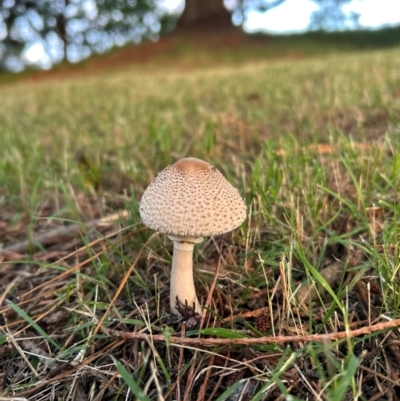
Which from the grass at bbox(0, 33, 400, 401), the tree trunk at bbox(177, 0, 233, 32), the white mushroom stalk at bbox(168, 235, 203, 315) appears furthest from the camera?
the tree trunk at bbox(177, 0, 233, 32)

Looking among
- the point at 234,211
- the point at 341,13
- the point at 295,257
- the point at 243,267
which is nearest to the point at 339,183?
the point at 295,257

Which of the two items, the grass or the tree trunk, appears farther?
the tree trunk

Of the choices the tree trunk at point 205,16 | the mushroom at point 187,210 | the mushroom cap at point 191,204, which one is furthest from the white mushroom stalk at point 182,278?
the tree trunk at point 205,16

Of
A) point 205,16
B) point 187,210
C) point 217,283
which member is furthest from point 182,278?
point 205,16

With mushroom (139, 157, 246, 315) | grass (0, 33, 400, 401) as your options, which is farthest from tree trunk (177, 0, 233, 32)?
mushroom (139, 157, 246, 315)

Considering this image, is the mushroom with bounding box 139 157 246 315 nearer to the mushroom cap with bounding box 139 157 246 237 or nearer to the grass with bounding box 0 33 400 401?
the mushroom cap with bounding box 139 157 246 237

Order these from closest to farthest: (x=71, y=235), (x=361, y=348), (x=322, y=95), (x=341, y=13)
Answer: (x=361, y=348)
(x=71, y=235)
(x=322, y=95)
(x=341, y=13)

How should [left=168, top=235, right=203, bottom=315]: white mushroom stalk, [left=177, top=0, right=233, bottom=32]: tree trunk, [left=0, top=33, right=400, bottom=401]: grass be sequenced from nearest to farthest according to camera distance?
[left=0, top=33, right=400, bottom=401]: grass < [left=168, top=235, right=203, bottom=315]: white mushroom stalk < [left=177, top=0, right=233, bottom=32]: tree trunk

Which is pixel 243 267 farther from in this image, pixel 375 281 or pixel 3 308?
pixel 3 308
